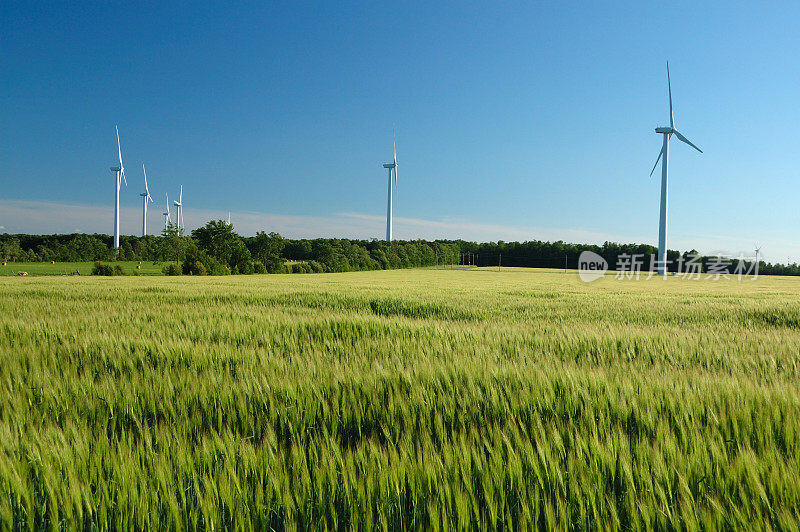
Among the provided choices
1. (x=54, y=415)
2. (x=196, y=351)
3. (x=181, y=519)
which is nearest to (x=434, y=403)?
(x=181, y=519)

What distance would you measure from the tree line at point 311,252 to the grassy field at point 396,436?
219ft

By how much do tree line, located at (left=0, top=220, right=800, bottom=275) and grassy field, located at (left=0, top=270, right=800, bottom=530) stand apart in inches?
2624

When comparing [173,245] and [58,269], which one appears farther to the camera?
[173,245]

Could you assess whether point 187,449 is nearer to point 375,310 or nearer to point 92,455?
point 92,455

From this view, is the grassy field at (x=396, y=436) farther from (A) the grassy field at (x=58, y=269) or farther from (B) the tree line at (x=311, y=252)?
(B) the tree line at (x=311, y=252)

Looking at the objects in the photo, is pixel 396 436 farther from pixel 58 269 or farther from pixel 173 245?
pixel 173 245

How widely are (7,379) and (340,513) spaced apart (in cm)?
352

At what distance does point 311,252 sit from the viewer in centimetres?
10594

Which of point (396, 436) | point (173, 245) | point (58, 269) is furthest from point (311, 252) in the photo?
point (396, 436)

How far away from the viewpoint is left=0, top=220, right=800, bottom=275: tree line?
7750cm

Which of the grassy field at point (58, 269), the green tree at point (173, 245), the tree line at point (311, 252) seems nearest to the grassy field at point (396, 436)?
the grassy field at point (58, 269)

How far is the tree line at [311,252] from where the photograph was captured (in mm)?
77500

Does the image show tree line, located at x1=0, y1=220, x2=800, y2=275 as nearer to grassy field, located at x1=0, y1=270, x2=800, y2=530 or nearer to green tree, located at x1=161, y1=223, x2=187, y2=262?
green tree, located at x1=161, y1=223, x2=187, y2=262

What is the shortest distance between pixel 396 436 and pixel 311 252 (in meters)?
106
